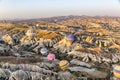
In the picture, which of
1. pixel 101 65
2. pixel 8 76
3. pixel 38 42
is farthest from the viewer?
pixel 38 42

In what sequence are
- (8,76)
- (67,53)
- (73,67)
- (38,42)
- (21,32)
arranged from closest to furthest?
1. (8,76)
2. (73,67)
3. (67,53)
4. (38,42)
5. (21,32)

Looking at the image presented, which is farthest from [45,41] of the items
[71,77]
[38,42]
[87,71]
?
[71,77]

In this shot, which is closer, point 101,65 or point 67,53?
point 101,65

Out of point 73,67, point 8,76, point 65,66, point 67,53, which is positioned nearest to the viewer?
point 8,76

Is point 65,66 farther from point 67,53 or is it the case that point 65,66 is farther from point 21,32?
point 21,32

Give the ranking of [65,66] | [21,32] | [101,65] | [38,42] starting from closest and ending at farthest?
[65,66], [101,65], [38,42], [21,32]

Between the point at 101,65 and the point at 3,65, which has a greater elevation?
the point at 3,65

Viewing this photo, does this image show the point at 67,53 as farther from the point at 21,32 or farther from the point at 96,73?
the point at 21,32

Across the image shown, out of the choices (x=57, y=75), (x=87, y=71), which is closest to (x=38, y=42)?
(x=87, y=71)

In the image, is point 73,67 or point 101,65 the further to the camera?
point 101,65
